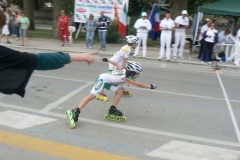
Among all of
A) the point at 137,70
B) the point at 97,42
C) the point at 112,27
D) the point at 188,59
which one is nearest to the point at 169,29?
the point at 188,59

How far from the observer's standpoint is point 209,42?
595 inches

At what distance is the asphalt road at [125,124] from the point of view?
4.91 m

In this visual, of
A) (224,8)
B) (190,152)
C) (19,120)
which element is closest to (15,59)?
(190,152)

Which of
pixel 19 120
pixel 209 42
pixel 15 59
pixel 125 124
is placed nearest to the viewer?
pixel 15 59

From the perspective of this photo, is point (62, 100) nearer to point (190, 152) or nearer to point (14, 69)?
point (190, 152)

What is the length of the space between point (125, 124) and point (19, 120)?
6.32 feet

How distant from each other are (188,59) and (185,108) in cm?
879

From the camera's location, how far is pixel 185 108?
7.53 meters

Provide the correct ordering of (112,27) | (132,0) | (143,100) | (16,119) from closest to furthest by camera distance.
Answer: (16,119), (143,100), (112,27), (132,0)

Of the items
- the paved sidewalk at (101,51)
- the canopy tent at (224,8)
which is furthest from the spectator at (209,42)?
the canopy tent at (224,8)

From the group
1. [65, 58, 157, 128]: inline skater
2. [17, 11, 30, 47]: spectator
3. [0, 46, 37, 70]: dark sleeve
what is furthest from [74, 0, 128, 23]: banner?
[0, 46, 37, 70]: dark sleeve

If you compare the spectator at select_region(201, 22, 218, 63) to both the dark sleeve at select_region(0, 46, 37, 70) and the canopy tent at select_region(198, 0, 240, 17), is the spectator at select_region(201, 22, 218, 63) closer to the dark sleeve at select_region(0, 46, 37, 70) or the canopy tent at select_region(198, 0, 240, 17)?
the canopy tent at select_region(198, 0, 240, 17)

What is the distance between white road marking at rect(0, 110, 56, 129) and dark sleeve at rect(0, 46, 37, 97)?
3.33 meters

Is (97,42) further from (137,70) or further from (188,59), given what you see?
(137,70)
